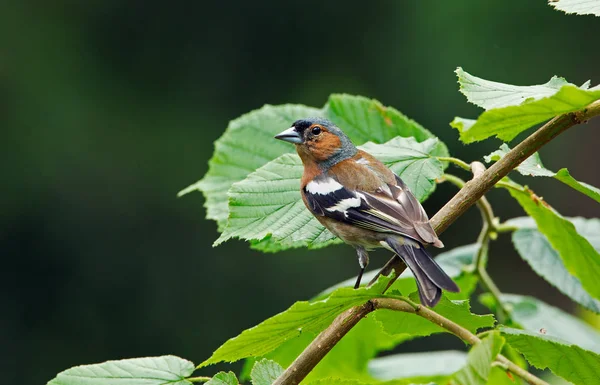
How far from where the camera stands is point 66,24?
15.4 meters

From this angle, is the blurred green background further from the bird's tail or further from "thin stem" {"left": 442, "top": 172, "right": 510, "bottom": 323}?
the bird's tail

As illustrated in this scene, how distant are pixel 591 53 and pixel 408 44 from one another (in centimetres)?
316

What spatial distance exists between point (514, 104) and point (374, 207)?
2.76 feet

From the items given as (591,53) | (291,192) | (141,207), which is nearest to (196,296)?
(141,207)

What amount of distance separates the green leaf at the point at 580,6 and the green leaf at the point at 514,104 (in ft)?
0.51

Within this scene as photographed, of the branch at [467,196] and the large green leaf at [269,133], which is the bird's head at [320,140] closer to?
the large green leaf at [269,133]

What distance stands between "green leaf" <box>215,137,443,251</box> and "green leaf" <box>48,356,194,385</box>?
0.36 meters

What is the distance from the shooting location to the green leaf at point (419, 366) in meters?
2.40

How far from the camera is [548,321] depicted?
2492mm

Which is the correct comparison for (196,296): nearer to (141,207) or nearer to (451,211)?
(141,207)

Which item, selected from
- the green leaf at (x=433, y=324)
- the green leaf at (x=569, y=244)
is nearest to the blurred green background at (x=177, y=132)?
the green leaf at (x=569, y=244)

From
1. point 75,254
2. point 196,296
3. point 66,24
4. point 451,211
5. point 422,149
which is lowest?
point 451,211

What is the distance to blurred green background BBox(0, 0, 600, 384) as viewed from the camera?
38.8 feet

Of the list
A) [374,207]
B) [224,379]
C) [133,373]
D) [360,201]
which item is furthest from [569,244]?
[133,373]
